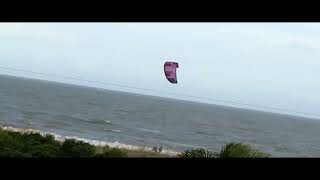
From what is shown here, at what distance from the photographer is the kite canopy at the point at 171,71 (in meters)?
2.47

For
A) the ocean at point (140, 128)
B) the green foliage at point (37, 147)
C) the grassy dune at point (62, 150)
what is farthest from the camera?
the ocean at point (140, 128)

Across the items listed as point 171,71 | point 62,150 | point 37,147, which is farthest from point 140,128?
point 171,71

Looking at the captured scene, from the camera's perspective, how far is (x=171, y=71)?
2516 millimetres

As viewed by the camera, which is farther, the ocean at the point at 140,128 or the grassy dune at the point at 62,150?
the ocean at the point at 140,128

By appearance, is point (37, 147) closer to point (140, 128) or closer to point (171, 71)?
point (171, 71)

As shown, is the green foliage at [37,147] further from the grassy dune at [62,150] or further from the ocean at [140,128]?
the ocean at [140,128]

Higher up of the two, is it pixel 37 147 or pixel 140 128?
pixel 140 128

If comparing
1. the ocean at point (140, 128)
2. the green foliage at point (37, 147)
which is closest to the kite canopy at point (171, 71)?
the green foliage at point (37, 147)

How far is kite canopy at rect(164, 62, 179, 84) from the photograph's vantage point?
2475mm
